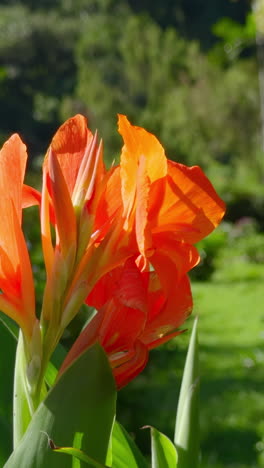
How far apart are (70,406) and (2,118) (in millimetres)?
22923

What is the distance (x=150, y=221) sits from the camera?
528 mm

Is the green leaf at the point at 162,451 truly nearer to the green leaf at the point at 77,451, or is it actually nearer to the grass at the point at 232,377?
the green leaf at the point at 77,451

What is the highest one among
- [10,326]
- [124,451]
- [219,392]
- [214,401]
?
[10,326]

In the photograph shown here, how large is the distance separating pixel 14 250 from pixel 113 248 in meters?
0.07

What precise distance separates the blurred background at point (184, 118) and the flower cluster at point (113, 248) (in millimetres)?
173

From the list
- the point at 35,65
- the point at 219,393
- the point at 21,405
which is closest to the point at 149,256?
the point at 21,405

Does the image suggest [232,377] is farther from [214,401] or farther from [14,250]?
[14,250]

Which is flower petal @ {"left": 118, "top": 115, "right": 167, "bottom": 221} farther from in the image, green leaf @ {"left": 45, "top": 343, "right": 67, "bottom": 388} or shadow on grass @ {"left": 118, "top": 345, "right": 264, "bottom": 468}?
shadow on grass @ {"left": 118, "top": 345, "right": 264, "bottom": 468}

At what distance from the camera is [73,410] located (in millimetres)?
480

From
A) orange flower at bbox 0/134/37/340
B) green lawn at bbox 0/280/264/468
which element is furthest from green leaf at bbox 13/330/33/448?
green lawn at bbox 0/280/264/468

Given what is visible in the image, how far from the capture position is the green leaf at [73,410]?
477 mm

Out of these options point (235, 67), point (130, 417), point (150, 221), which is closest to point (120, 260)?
point (150, 221)

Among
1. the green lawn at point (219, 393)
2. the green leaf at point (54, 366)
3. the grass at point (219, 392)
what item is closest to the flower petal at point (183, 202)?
the green leaf at point (54, 366)

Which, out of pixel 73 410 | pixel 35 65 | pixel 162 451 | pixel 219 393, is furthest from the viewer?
pixel 35 65
